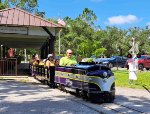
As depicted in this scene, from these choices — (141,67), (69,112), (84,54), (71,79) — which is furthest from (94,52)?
(69,112)

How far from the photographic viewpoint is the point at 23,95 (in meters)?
15.4

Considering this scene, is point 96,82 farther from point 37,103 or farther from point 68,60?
point 68,60

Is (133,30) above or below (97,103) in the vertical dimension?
above

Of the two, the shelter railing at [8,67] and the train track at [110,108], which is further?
the shelter railing at [8,67]

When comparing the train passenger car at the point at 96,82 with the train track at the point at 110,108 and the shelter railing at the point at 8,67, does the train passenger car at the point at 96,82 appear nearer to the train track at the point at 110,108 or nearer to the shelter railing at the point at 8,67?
the train track at the point at 110,108

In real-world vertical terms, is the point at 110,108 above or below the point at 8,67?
below

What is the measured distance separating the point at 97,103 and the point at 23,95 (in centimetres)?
315

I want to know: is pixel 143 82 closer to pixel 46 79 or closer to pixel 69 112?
pixel 46 79

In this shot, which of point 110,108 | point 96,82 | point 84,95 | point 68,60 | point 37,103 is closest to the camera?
point 110,108

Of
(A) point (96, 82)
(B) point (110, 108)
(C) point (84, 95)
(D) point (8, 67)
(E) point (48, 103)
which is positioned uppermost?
(D) point (8, 67)

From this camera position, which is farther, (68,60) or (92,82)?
(68,60)

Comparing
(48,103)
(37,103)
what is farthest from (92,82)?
(37,103)

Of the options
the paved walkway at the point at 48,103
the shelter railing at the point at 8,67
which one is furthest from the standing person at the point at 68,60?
the shelter railing at the point at 8,67

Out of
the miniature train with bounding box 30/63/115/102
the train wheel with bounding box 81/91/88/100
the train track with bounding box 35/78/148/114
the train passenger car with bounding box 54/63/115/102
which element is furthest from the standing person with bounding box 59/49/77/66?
the train track with bounding box 35/78/148/114
